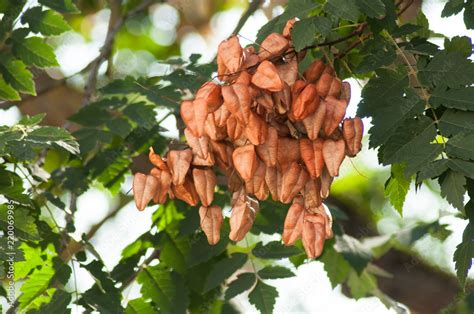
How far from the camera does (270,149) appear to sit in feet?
6.87

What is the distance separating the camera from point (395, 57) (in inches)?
99.0

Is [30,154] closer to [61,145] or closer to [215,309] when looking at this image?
[61,145]

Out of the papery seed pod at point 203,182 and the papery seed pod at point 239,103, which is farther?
the papery seed pod at point 203,182

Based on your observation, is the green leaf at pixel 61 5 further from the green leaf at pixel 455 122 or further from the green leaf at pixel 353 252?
the green leaf at pixel 455 122

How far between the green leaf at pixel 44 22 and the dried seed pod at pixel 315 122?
1.22 m

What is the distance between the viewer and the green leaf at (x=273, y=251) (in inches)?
123

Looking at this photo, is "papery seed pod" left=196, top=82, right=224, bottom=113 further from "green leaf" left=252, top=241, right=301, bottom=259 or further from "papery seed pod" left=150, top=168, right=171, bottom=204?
"green leaf" left=252, top=241, right=301, bottom=259

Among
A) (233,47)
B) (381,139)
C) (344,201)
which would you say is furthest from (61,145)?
(344,201)

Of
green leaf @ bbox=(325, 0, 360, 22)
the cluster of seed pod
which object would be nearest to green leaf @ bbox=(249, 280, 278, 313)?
the cluster of seed pod

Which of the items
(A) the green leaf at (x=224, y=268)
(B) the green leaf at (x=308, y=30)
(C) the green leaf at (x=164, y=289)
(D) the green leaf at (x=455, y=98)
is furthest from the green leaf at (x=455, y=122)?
(C) the green leaf at (x=164, y=289)

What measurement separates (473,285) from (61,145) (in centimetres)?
129

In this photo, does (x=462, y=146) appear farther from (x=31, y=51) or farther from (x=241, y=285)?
(x=31, y=51)

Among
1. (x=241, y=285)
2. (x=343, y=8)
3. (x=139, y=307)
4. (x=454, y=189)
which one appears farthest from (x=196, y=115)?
(x=139, y=307)

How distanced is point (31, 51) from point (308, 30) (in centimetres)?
113
